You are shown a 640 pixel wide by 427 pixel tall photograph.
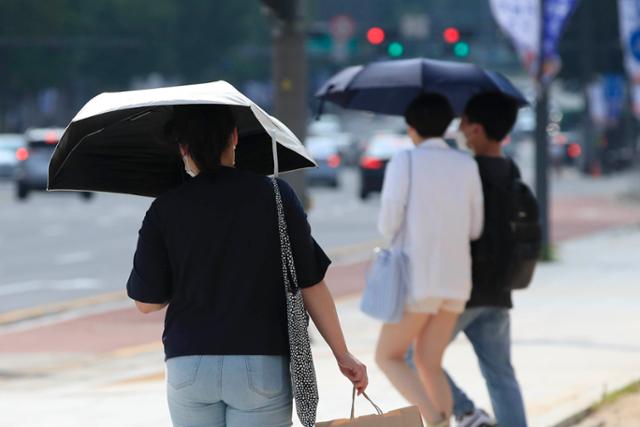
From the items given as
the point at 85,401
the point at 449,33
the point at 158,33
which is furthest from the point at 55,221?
the point at 158,33

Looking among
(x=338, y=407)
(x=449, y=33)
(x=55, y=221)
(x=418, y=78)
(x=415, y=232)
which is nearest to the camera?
(x=415, y=232)

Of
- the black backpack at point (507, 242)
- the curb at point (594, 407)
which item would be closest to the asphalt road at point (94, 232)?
the curb at point (594, 407)

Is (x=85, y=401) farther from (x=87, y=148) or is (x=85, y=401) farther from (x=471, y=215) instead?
(x=87, y=148)

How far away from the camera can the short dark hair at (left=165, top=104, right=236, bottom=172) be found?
Answer: 4418 millimetres

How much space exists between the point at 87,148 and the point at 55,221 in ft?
79.8

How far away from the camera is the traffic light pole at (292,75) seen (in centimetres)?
1220

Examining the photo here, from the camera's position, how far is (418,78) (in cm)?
785

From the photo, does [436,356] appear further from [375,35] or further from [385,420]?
[375,35]

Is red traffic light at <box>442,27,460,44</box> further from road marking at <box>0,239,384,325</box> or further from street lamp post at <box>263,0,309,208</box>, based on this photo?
street lamp post at <box>263,0,309,208</box>

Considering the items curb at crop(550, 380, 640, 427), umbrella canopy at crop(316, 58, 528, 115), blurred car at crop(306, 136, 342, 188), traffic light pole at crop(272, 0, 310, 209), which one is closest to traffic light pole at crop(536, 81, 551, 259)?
traffic light pole at crop(272, 0, 310, 209)

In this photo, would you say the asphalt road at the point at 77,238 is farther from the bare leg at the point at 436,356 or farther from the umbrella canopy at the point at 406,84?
the bare leg at the point at 436,356

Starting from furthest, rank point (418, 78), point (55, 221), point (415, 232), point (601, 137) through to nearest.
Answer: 1. point (601, 137)
2. point (55, 221)
3. point (418, 78)
4. point (415, 232)

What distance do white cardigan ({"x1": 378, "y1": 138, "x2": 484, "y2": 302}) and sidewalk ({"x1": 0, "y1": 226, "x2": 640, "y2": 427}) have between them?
149cm

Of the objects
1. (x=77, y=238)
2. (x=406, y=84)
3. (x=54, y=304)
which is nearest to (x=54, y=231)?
(x=77, y=238)
